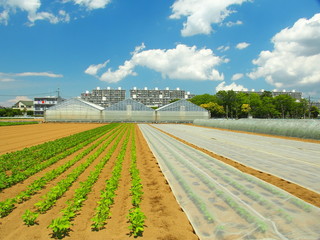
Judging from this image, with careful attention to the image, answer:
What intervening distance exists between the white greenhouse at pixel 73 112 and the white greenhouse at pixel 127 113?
3165 mm

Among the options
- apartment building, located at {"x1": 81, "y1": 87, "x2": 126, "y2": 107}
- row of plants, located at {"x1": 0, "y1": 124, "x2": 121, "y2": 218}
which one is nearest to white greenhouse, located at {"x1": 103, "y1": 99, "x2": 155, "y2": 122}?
row of plants, located at {"x1": 0, "y1": 124, "x2": 121, "y2": 218}

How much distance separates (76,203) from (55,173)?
3751 millimetres

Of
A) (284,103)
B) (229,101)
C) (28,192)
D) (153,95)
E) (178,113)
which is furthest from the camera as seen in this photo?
(153,95)

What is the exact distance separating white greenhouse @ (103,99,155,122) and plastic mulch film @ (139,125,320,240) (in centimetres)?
5991

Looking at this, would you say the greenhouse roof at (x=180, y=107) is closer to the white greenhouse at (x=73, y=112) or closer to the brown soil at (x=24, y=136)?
the white greenhouse at (x=73, y=112)

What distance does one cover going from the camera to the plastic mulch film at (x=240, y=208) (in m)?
4.38

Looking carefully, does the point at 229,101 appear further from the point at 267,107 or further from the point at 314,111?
the point at 314,111

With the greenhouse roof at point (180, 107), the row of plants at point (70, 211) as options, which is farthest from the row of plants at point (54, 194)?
the greenhouse roof at point (180, 107)

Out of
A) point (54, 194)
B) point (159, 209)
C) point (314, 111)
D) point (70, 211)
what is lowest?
point (159, 209)

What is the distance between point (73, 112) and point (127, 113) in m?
17.0

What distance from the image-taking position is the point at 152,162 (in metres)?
11.4

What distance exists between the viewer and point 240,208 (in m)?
5.35

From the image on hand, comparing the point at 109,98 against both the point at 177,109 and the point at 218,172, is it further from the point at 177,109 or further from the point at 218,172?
the point at 218,172

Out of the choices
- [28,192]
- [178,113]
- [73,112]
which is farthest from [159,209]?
[73,112]
